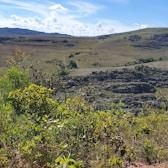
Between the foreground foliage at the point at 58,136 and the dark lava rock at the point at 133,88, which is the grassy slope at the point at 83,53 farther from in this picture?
the foreground foliage at the point at 58,136

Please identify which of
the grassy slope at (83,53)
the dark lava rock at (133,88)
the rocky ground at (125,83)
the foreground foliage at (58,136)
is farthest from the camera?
the grassy slope at (83,53)

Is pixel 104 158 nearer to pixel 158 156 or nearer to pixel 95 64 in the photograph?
pixel 158 156

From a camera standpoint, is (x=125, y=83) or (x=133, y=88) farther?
(x=125, y=83)

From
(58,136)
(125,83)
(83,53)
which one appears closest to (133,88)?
(125,83)

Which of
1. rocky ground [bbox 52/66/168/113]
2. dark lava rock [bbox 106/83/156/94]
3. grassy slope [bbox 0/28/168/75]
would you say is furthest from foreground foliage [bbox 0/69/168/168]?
grassy slope [bbox 0/28/168/75]

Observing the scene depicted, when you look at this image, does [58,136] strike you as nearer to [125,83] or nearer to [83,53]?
[125,83]

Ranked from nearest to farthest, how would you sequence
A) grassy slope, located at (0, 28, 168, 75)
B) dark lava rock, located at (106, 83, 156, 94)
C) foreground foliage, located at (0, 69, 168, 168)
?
foreground foliage, located at (0, 69, 168, 168)
dark lava rock, located at (106, 83, 156, 94)
grassy slope, located at (0, 28, 168, 75)

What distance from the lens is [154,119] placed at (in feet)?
38.2

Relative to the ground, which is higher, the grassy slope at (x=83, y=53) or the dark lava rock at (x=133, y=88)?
the grassy slope at (x=83, y=53)

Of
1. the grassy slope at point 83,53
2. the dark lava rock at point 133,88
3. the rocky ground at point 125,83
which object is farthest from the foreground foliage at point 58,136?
the grassy slope at point 83,53

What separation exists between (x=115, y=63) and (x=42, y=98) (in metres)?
129

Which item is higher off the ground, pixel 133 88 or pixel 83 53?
pixel 83 53

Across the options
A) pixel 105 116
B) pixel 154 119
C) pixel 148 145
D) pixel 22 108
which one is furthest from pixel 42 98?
pixel 154 119

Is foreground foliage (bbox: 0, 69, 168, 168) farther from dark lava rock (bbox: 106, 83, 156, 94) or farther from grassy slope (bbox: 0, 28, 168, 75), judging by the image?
grassy slope (bbox: 0, 28, 168, 75)
